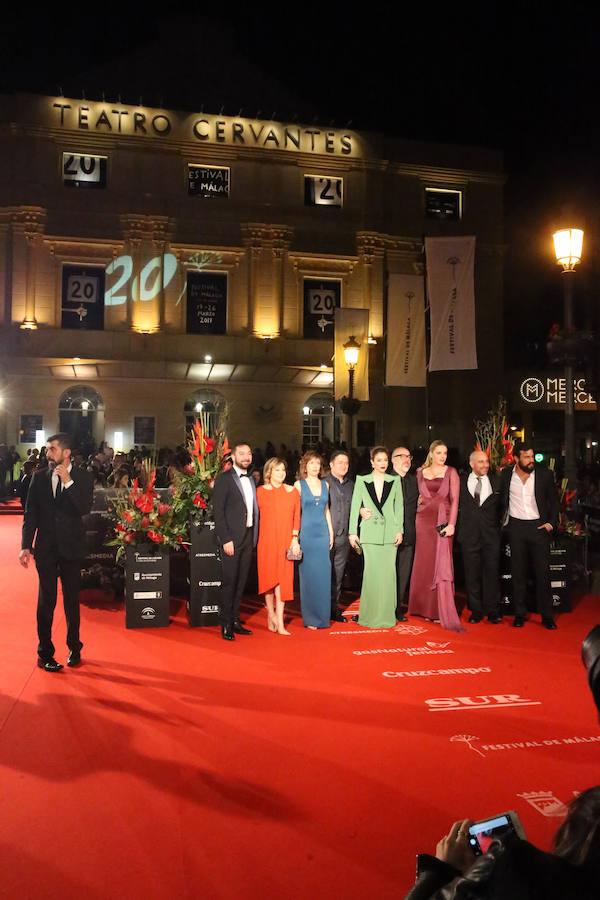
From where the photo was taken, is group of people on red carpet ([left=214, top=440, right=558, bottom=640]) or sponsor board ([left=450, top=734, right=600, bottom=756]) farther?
group of people on red carpet ([left=214, top=440, right=558, bottom=640])

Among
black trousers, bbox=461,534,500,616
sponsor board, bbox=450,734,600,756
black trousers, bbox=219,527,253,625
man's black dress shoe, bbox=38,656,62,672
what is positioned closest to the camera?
sponsor board, bbox=450,734,600,756

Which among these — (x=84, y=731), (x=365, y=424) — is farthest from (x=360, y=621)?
(x=365, y=424)

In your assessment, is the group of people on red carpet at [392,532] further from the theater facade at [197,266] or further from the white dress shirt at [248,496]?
the theater facade at [197,266]

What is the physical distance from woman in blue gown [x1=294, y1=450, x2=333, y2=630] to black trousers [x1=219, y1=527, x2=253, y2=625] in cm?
77

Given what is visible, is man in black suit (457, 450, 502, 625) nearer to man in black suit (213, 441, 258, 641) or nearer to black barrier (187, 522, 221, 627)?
man in black suit (213, 441, 258, 641)

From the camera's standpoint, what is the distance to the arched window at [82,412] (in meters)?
27.6

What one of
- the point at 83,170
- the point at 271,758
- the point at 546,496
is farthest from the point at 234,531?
the point at 83,170

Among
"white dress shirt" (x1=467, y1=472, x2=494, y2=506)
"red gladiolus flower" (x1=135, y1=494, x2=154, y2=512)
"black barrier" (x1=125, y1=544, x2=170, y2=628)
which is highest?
"white dress shirt" (x1=467, y1=472, x2=494, y2=506)

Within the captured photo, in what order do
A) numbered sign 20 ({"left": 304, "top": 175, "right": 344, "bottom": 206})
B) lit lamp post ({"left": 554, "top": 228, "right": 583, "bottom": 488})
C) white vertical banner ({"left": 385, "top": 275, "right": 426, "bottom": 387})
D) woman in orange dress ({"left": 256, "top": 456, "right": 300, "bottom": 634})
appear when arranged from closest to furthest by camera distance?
woman in orange dress ({"left": 256, "top": 456, "right": 300, "bottom": 634}) → lit lamp post ({"left": 554, "top": 228, "right": 583, "bottom": 488}) → white vertical banner ({"left": 385, "top": 275, "right": 426, "bottom": 387}) → numbered sign 20 ({"left": 304, "top": 175, "right": 344, "bottom": 206})

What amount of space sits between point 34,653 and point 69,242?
24.7 m

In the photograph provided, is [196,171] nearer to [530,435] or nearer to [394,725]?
[530,435]

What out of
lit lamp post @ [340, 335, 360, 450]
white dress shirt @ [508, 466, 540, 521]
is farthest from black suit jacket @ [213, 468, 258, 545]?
lit lamp post @ [340, 335, 360, 450]

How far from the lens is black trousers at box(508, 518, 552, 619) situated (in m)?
7.75

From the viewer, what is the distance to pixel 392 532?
783 centimetres
